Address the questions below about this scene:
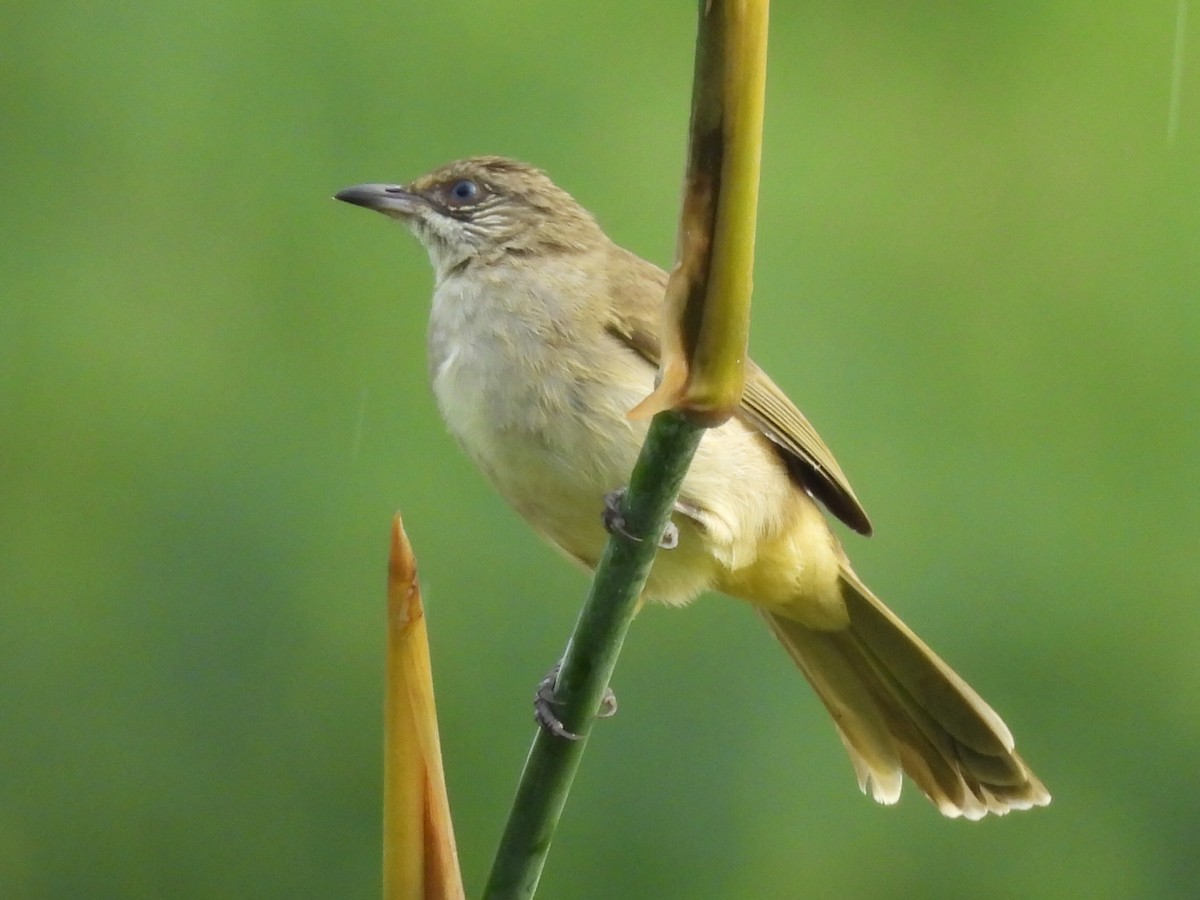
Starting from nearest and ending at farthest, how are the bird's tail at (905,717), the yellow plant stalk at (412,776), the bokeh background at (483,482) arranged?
1. the yellow plant stalk at (412,776)
2. the bird's tail at (905,717)
3. the bokeh background at (483,482)

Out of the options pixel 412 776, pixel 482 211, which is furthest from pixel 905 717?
pixel 412 776

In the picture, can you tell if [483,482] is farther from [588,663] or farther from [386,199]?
[588,663]

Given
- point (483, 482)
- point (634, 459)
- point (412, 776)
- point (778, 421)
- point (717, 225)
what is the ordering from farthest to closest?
point (483, 482) < point (778, 421) < point (634, 459) < point (412, 776) < point (717, 225)

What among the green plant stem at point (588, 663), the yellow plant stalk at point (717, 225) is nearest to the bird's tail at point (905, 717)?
the green plant stem at point (588, 663)

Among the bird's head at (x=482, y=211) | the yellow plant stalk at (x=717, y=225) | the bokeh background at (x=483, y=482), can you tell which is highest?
the yellow plant stalk at (x=717, y=225)

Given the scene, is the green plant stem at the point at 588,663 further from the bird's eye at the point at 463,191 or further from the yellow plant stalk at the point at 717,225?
the bird's eye at the point at 463,191

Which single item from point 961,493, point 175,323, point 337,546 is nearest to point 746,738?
point 961,493

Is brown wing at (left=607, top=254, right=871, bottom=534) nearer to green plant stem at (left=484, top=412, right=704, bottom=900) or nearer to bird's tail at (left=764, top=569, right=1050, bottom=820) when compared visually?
bird's tail at (left=764, top=569, right=1050, bottom=820)

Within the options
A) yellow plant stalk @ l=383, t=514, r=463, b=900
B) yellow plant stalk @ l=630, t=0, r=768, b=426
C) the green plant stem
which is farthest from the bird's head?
yellow plant stalk @ l=630, t=0, r=768, b=426
